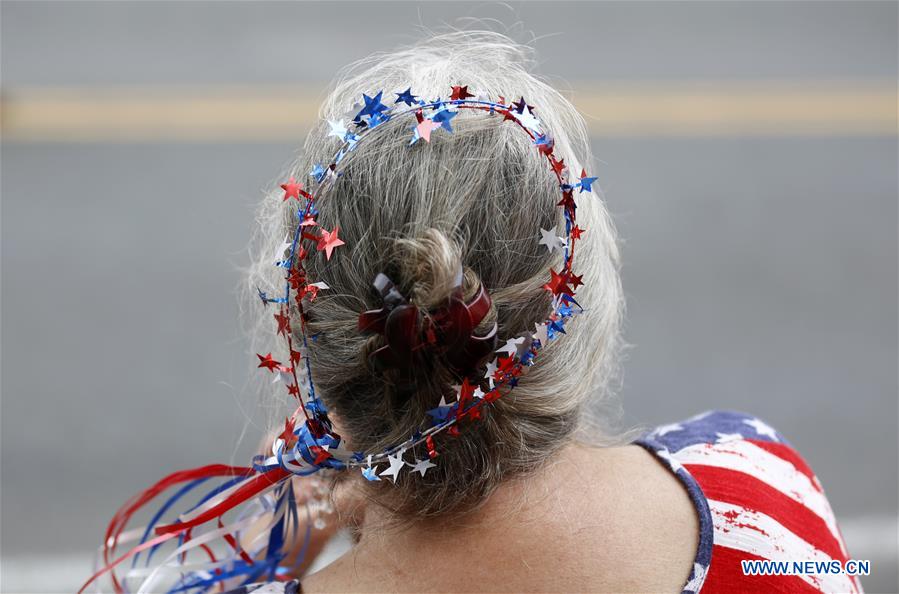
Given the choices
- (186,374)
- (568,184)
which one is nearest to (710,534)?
(568,184)

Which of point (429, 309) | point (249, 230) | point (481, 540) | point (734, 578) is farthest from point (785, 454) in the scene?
point (249, 230)

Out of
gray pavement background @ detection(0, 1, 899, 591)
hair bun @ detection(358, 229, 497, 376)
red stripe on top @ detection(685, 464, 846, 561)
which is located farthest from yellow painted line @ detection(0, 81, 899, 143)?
hair bun @ detection(358, 229, 497, 376)

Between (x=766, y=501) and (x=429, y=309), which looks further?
(x=766, y=501)

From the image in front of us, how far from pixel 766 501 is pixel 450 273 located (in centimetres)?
72

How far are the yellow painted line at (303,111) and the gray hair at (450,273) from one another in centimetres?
539

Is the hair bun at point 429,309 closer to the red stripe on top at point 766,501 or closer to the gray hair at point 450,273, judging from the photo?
the gray hair at point 450,273

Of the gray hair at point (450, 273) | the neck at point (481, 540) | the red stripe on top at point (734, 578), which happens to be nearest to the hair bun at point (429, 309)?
the gray hair at point (450, 273)

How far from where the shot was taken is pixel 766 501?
1.50 meters

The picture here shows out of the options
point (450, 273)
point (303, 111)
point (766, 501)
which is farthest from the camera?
point (303, 111)

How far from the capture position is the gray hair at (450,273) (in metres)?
1.25

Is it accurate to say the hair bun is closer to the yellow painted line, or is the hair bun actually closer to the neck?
the neck

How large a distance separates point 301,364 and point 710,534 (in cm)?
70

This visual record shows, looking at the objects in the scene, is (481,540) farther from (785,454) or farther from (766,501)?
(785,454)

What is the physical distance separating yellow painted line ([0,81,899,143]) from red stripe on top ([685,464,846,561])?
208 inches
